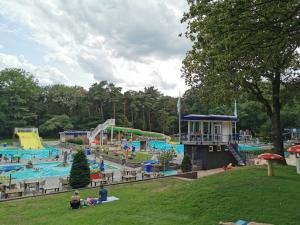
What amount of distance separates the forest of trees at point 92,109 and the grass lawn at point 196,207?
137 ft

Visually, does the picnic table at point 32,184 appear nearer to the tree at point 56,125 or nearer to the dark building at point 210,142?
the dark building at point 210,142

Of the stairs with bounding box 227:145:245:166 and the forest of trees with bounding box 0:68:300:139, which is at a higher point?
the forest of trees with bounding box 0:68:300:139

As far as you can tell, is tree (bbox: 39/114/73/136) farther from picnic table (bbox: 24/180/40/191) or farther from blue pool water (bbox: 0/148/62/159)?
picnic table (bbox: 24/180/40/191)

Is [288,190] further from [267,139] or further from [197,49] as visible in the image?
[267,139]

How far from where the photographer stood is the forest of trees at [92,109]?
60.2 metres

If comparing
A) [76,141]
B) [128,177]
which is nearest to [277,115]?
[128,177]

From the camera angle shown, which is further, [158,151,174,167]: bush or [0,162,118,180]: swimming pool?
[0,162,118,180]: swimming pool

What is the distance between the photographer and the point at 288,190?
10789 millimetres

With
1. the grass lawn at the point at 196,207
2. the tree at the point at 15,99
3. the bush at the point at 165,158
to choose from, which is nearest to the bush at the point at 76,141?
the tree at the point at 15,99

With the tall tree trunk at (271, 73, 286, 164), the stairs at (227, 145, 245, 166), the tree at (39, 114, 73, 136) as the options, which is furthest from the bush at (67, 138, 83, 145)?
the tall tree trunk at (271, 73, 286, 164)

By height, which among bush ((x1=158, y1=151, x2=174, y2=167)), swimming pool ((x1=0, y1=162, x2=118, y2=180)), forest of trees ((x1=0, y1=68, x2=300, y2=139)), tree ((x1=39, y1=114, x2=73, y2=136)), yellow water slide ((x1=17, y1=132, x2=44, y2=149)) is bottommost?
swimming pool ((x1=0, y1=162, x2=118, y2=180))

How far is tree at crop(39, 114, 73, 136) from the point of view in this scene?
64.1m

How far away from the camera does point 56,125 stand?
64.6m

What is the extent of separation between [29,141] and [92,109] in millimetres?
27091
